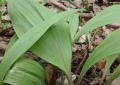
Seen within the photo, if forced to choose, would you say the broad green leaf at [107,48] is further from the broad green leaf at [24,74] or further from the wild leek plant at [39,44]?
the broad green leaf at [24,74]

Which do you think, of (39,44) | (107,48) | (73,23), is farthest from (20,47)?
(73,23)

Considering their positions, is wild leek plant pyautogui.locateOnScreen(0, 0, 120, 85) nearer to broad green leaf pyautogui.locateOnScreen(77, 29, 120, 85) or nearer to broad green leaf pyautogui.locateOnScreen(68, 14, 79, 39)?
broad green leaf pyautogui.locateOnScreen(77, 29, 120, 85)

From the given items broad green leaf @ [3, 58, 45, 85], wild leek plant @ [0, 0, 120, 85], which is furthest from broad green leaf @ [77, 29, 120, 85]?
broad green leaf @ [3, 58, 45, 85]

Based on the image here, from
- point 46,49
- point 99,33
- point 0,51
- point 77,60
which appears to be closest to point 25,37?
point 46,49

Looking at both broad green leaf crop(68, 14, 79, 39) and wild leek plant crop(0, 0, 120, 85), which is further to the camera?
broad green leaf crop(68, 14, 79, 39)

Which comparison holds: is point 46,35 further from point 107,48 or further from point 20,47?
point 107,48

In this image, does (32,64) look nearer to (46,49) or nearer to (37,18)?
(46,49)
